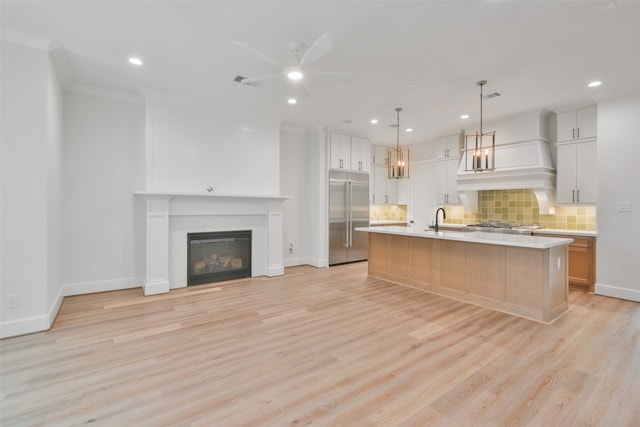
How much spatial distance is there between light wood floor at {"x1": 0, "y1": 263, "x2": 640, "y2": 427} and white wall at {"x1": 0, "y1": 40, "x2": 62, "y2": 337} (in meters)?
0.32

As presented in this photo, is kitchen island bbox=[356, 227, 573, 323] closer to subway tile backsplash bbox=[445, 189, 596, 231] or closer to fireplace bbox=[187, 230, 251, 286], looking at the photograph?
subway tile backsplash bbox=[445, 189, 596, 231]

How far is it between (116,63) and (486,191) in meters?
6.76

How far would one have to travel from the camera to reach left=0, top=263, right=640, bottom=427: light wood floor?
1911mm

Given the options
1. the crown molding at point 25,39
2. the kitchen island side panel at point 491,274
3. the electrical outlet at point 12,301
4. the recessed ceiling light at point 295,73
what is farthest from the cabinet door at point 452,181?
the electrical outlet at point 12,301

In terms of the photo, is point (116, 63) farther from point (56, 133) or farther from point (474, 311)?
point (474, 311)

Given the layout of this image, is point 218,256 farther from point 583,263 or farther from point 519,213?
point 583,263

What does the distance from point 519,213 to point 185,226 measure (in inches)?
241

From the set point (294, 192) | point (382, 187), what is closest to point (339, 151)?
point (294, 192)

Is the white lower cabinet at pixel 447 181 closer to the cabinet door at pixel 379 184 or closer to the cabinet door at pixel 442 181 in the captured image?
the cabinet door at pixel 442 181

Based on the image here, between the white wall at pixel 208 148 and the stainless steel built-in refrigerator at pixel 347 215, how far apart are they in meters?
1.41

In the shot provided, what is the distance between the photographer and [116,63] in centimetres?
358

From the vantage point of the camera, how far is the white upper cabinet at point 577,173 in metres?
4.73

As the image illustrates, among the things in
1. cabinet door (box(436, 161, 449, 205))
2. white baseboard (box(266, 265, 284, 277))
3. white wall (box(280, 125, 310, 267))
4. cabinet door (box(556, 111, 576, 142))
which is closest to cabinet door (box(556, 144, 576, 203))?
cabinet door (box(556, 111, 576, 142))

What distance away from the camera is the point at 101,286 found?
176 inches
